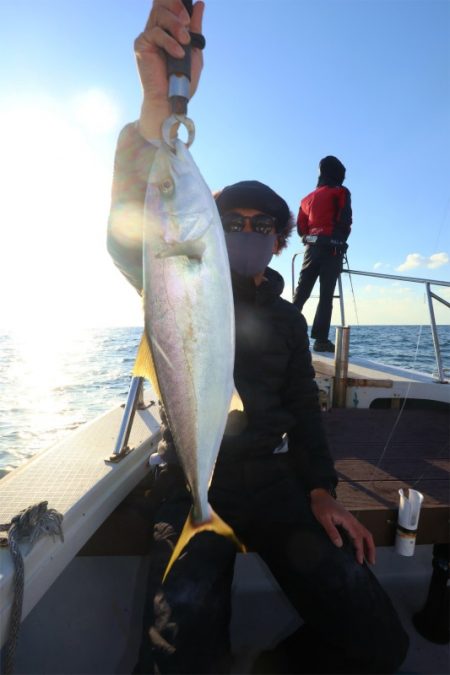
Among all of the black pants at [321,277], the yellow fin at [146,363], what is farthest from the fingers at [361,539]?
the black pants at [321,277]

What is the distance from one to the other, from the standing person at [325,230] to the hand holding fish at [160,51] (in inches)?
196

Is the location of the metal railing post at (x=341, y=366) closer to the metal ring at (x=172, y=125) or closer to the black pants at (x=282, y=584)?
the black pants at (x=282, y=584)

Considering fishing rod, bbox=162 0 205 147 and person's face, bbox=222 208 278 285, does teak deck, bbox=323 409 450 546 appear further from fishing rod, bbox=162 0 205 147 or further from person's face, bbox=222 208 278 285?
fishing rod, bbox=162 0 205 147

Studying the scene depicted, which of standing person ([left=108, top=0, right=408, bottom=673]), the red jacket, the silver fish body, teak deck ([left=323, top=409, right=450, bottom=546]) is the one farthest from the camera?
the red jacket

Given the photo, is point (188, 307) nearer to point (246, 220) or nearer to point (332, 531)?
point (246, 220)

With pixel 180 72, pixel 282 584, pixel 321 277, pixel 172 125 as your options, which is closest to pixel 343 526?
pixel 282 584

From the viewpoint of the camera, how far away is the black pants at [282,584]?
1.60 metres

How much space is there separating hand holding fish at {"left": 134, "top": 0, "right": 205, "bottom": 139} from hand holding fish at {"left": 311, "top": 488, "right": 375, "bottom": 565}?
82.0 inches

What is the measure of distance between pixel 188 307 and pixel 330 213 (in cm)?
561

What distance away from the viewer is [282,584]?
1.97 m

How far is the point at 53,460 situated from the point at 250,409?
135 centimetres

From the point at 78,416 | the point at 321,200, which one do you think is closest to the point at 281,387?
the point at 321,200

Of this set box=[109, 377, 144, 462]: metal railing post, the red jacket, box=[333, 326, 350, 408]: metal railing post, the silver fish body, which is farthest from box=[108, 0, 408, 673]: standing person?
the red jacket

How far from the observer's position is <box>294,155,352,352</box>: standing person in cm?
637
